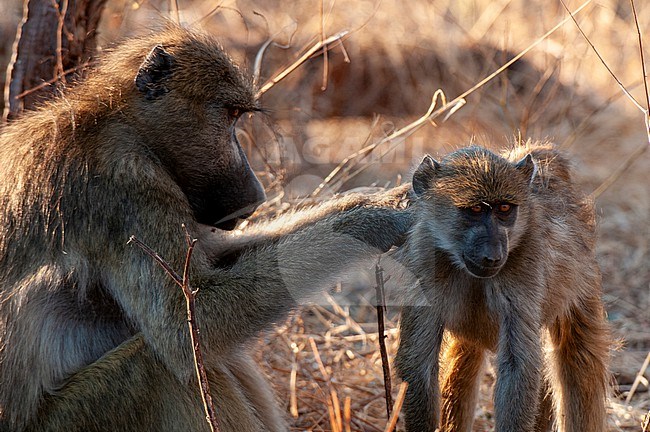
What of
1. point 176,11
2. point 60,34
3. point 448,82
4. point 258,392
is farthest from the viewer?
point 448,82

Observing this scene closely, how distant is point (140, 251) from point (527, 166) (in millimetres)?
1426

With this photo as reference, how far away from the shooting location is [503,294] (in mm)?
3375

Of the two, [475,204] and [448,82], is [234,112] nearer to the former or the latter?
[475,204]

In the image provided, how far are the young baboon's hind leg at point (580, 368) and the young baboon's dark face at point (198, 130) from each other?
4.64 feet

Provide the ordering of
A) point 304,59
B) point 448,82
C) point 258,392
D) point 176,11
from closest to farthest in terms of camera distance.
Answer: point 258,392 < point 304,59 < point 176,11 < point 448,82

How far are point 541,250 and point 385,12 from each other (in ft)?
21.8

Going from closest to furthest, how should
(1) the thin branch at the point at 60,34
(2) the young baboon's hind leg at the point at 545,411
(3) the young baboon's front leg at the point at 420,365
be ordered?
(3) the young baboon's front leg at the point at 420,365 < (2) the young baboon's hind leg at the point at 545,411 < (1) the thin branch at the point at 60,34

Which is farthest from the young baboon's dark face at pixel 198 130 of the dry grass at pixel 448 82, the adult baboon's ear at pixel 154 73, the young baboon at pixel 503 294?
the dry grass at pixel 448 82

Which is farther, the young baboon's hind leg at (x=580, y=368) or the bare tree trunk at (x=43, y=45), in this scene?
the bare tree trunk at (x=43, y=45)

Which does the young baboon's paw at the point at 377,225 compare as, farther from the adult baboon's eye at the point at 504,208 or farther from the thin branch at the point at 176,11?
the thin branch at the point at 176,11

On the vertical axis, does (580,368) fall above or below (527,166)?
below

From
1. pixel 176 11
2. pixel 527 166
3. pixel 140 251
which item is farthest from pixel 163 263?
pixel 176 11

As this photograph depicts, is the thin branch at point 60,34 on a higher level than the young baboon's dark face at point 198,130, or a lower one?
higher

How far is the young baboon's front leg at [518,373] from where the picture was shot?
322 cm
